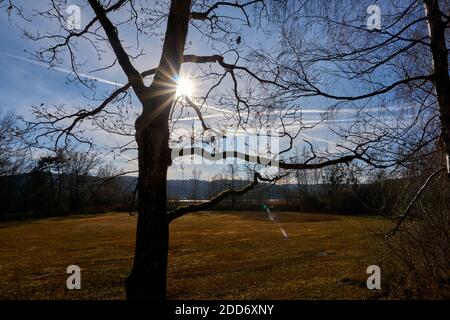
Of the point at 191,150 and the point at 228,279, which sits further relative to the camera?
the point at 228,279

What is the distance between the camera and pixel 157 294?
187 inches

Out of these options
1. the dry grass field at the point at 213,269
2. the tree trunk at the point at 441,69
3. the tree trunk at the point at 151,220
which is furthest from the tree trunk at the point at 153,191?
the dry grass field at the point at 213,269

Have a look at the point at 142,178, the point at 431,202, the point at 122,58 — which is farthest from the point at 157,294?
the point at 431,202

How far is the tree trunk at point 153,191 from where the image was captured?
4719 millimetres

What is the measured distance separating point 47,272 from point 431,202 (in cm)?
1740

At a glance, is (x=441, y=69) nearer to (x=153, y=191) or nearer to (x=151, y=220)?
(x=153, y=191)

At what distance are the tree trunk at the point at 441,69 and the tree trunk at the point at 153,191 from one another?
2899 millimetres

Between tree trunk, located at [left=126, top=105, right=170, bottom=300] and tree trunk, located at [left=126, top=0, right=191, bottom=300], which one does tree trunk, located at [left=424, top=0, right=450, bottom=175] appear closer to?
tree trunk, located at [left=126, top=0, right=191, bottom=300]

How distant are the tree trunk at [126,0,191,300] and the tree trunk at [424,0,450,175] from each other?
9.51 ft

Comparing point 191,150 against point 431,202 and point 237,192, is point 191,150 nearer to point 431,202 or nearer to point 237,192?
point 237,192

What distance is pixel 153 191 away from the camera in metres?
4.75

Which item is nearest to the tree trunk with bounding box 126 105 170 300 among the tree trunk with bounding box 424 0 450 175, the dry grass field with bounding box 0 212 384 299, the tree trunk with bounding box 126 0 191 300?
the tree trunk with bounding box 126 0 191 300

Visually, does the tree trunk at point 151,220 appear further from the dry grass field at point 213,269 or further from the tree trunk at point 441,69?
the dry grass field at point 213,269

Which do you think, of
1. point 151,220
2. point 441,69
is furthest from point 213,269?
point 441,69
